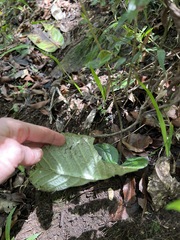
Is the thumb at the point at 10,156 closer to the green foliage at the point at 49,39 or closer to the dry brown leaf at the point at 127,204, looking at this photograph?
the dry brown leaf at the point at 127,204

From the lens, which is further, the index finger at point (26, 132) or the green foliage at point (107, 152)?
the green foliage at point (107, 152)

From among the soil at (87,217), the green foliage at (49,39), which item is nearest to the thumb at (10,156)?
the soil at (87,217)

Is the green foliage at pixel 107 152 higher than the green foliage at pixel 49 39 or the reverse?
the reverse

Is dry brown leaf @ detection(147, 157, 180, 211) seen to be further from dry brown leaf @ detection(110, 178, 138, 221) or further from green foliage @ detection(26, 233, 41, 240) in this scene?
green foliage @ detection(26, 233, 41, 240)

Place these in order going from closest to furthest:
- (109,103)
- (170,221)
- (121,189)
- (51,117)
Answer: (170,221)
(121,189)
(109,103)
(51,117)

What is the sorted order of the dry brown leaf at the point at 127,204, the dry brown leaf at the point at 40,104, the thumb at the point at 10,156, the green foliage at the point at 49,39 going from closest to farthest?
the thumb at the point at 10,156 < the dry brown leaf at the point at 127,204 < the dry brown leaf at the point at 40,104 < the green foliage at the point at 49,39

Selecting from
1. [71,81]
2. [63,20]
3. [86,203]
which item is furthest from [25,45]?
[86,203]

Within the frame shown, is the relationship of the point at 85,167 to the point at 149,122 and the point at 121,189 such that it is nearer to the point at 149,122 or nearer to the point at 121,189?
the point at 121,189

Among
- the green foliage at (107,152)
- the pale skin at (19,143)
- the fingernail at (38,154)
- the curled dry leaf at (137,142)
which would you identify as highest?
the pale skin at (19,143)
